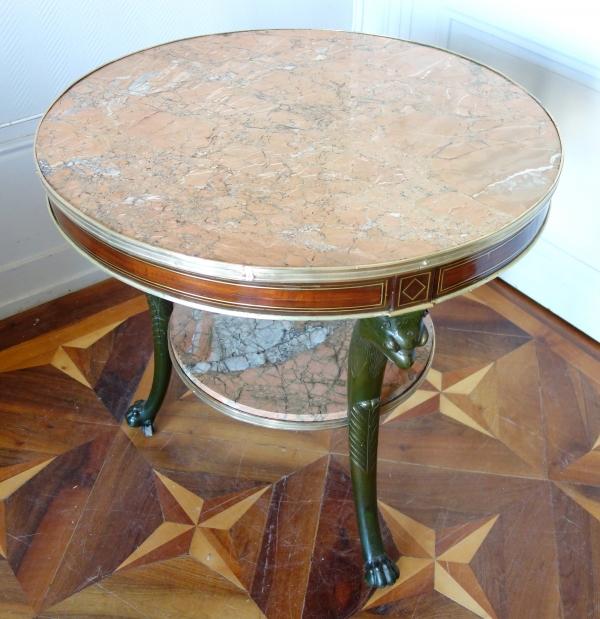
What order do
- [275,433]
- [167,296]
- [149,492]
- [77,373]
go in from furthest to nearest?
[77,373] < [275,433] < [149,492] < [167,296]

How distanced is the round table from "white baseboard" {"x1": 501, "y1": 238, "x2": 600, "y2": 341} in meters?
0.44

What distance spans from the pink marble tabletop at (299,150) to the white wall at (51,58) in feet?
0.86

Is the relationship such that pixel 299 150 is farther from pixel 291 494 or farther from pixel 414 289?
pixel 291 494

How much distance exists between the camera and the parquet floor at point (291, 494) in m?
0.98

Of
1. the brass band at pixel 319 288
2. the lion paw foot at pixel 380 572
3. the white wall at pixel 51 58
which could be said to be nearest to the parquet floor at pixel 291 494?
the lion paw foot at pixel 380 572

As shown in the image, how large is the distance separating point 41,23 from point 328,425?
2.79 feet

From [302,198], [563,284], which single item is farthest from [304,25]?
[302,198]

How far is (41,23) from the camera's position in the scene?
3.92ft

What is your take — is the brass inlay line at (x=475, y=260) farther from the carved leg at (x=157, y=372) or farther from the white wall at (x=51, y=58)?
the white wall at (x=51, y=58)

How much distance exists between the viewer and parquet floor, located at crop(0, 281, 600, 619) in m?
0.98

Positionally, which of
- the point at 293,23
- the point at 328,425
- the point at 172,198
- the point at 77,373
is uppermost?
the point at 172,198

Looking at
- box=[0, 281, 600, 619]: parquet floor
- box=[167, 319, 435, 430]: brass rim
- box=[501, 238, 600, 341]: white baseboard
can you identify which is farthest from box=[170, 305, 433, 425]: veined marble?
box=[501, 238, 600, 341]: white baseboard

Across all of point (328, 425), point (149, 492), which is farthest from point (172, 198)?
point (149, 492)

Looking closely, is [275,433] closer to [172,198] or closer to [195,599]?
[195,599]
